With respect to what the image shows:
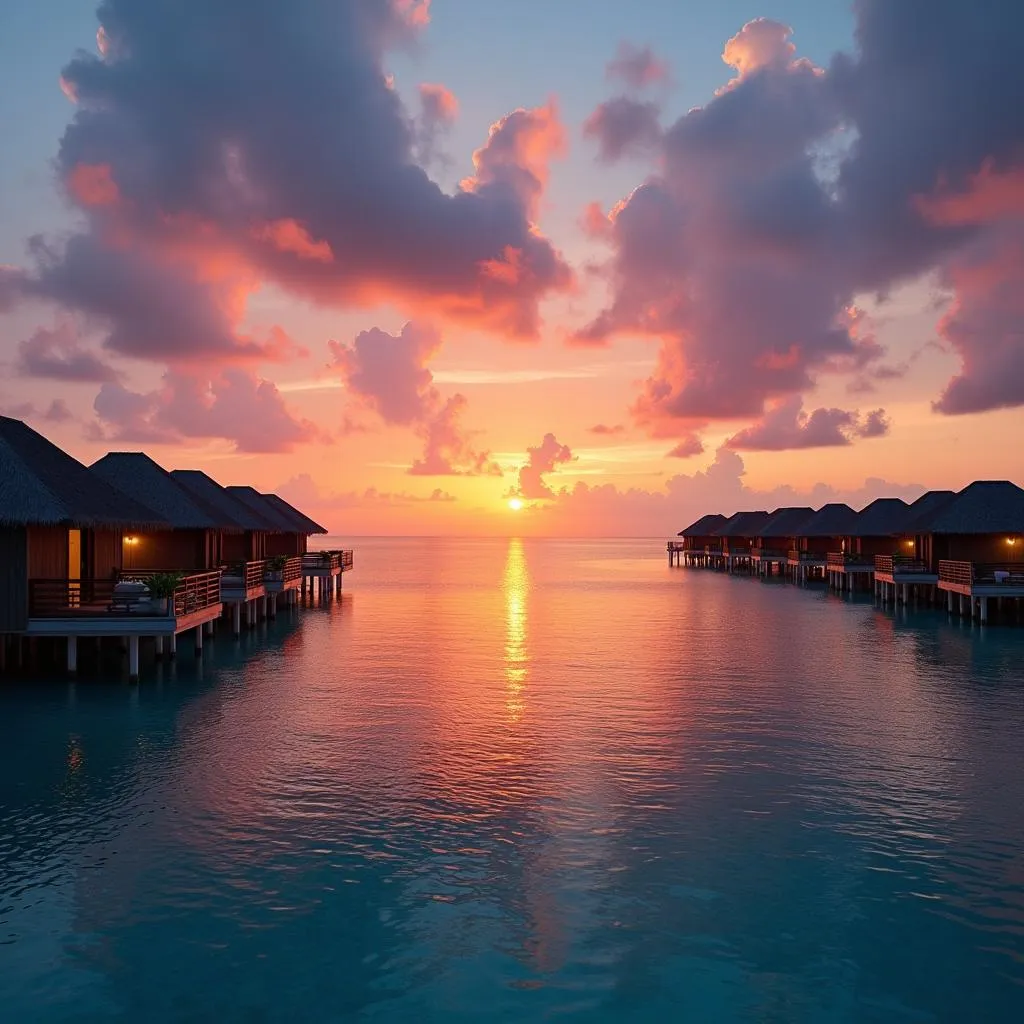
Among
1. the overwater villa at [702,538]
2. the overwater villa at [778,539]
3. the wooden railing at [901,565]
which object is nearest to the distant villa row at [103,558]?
the wooden railing at [901,565]

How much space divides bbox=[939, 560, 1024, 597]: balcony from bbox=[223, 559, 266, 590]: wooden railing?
28783mm

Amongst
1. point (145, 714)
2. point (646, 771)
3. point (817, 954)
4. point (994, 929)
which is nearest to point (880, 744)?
point (646, 771)

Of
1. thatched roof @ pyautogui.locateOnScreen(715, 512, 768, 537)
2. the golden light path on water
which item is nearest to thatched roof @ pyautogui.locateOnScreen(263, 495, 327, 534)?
the golden light path on water

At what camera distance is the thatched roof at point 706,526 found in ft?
339

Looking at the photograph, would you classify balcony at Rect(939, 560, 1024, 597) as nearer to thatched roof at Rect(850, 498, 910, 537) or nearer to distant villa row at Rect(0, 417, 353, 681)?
thatched roof at Rect(850, 498, 910, 537)

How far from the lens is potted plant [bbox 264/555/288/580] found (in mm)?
38878

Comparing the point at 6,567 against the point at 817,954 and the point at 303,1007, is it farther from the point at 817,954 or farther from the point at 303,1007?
the point at 817,954

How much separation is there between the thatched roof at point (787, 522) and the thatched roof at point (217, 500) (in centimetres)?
4917

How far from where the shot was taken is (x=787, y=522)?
262 ft

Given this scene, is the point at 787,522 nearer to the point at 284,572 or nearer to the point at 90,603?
the point at 284,572

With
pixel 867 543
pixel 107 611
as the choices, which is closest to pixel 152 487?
pixel 107 611

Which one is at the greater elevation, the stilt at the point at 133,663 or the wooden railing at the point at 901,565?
the wooden railing at the point at 901,565

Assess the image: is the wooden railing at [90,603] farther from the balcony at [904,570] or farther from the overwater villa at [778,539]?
the overwater villa at [778,539]

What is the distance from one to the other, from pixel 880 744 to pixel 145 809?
41.4 feet
